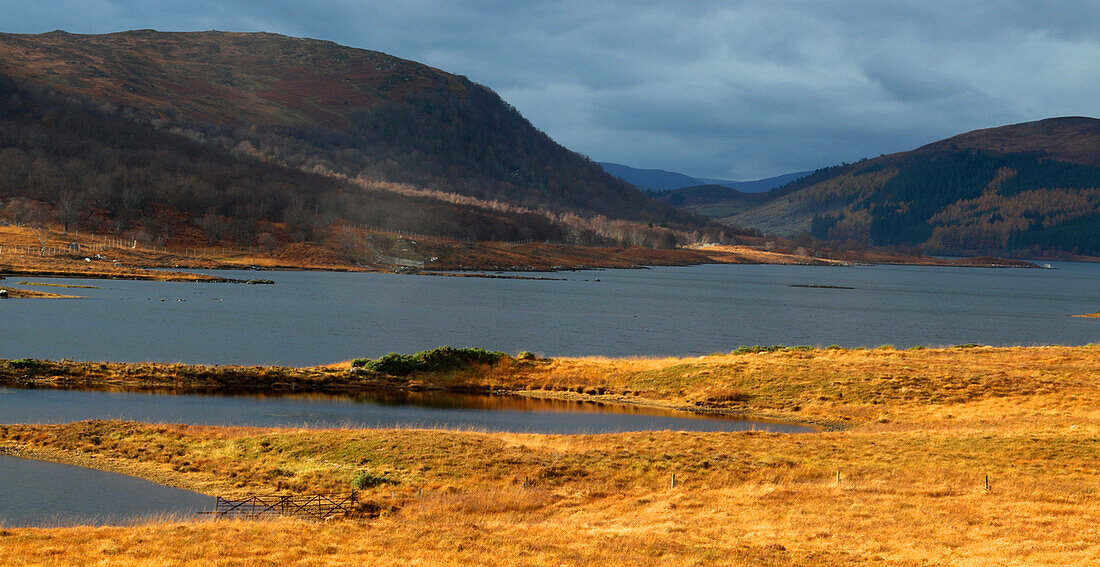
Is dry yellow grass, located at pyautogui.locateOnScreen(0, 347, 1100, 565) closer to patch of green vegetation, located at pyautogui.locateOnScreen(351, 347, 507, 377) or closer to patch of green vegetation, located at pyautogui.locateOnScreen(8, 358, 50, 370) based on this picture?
patch of green vegetation, located at pyautogui.locateOnScreen(8, 358, 50, 370)

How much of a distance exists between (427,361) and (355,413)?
15.3m

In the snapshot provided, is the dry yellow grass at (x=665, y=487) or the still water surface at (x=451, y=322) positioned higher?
the dry yellow grass at (x=665, y=487)

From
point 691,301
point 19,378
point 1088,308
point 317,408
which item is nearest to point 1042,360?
point 317,408

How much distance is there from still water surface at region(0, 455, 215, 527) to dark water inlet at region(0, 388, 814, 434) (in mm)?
11528

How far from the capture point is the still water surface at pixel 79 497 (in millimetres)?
27922

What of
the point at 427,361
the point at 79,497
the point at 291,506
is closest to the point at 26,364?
the point at 427,361

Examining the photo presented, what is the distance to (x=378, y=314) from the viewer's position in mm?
124500

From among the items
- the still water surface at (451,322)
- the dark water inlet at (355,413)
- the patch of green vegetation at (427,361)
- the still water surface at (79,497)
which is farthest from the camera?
the still water surface at (451,322)

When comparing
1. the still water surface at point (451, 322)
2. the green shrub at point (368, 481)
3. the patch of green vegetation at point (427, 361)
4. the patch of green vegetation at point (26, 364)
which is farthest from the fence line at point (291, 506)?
the still water surface at point (451, 322)

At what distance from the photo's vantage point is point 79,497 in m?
30.3

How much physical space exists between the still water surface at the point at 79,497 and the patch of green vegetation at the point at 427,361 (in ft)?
101

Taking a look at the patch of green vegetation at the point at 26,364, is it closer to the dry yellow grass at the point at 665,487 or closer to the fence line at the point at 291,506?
the dry yellow grass at the point at 665,487

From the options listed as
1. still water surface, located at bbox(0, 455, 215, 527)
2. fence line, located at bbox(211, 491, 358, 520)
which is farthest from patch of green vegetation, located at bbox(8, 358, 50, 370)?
fence line, located at bbox(211, 491, 358, 520)

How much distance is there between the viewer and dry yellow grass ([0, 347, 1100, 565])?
22.0 metres
